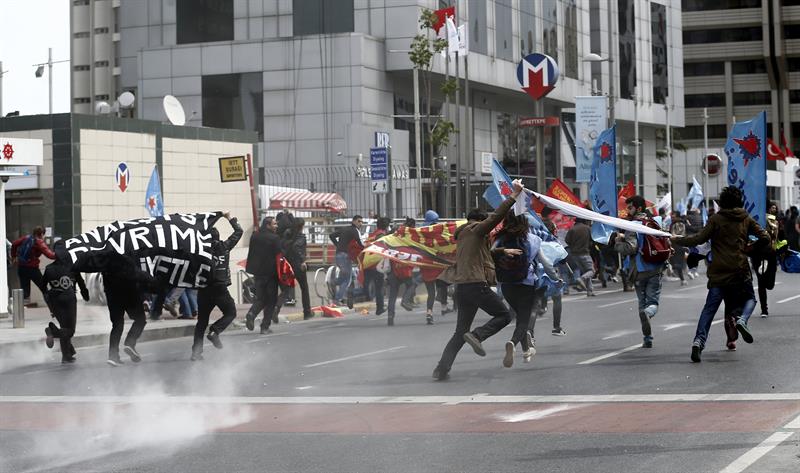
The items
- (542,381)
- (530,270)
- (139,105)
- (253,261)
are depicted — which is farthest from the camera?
(139,105)

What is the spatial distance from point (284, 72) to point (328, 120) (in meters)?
2.84

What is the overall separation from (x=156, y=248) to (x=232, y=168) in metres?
13.5

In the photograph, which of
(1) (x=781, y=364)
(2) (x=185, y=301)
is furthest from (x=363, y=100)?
(1) (x=781, y=364)

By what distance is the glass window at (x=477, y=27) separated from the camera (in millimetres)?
56469

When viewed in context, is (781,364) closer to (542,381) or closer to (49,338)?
(542,381)

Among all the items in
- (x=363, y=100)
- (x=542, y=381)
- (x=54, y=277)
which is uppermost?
(x=363, y=100)

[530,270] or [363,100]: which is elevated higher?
[363,100]

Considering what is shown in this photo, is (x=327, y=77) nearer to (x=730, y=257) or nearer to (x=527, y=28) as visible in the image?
(x=527, y=28)

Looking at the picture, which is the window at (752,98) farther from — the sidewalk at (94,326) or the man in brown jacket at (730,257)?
the man in brown jacket at (730,257)

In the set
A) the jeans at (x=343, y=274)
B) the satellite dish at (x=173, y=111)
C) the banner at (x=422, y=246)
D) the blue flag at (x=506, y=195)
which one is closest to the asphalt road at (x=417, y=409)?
the blue flag at (x=506, y=195)

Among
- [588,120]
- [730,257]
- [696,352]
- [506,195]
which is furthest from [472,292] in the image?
[588,120]

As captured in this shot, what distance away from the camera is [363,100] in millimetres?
52375

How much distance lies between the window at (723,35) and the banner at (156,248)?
96.8 m

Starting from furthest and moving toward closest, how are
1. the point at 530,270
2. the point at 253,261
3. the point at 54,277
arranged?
the point at 253,261 → the point at 54,277 → the point at 530,270
